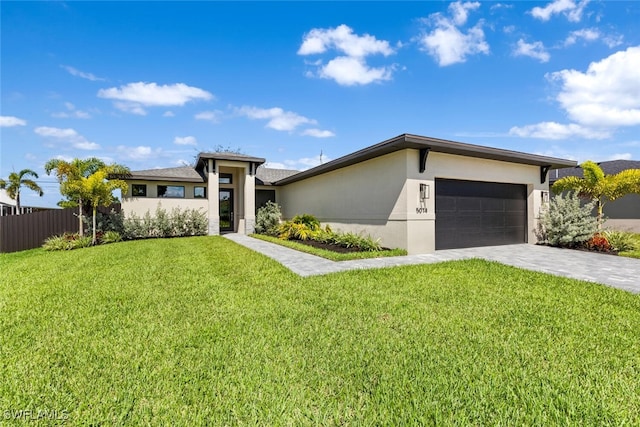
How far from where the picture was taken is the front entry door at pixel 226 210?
17250mm

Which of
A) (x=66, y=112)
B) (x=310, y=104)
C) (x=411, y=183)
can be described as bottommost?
(x=411, y=183)

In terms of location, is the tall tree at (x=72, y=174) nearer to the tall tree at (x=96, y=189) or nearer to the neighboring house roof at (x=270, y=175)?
the tall tree at (x=96, y=189)

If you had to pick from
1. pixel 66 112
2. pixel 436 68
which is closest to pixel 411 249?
pixel 436 68

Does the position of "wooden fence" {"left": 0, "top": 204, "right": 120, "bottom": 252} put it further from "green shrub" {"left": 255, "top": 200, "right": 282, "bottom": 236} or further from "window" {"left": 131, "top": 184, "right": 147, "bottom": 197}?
"green shrub" {"left": 255, "top": 200, "right": 282, "bottom": 236}

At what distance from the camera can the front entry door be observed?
17250mm

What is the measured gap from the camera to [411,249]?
8695 millimetres

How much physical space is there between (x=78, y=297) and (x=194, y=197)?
1284 centimetres

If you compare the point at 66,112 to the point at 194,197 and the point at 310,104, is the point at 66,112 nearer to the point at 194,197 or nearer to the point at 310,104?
the point at 194,197

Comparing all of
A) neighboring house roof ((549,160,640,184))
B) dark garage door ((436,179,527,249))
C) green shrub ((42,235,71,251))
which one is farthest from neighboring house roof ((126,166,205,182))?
neighboring house roof ((549,160,640,184))

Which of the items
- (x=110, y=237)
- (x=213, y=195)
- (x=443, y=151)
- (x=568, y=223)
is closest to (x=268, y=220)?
(x=213, y=195)

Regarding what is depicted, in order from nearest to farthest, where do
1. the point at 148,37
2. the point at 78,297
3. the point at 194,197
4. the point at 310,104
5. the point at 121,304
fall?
the point at 121,304
the point at 78,297
the point at 148,37
the point at 310,104
the point at 194,197

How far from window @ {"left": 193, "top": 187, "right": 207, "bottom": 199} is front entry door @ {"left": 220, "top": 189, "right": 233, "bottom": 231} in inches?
37.2

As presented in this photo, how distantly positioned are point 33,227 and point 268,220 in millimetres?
9628

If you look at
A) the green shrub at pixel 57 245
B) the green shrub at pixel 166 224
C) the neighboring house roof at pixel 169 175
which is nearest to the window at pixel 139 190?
the neighboring house roof at pixel 169 175
